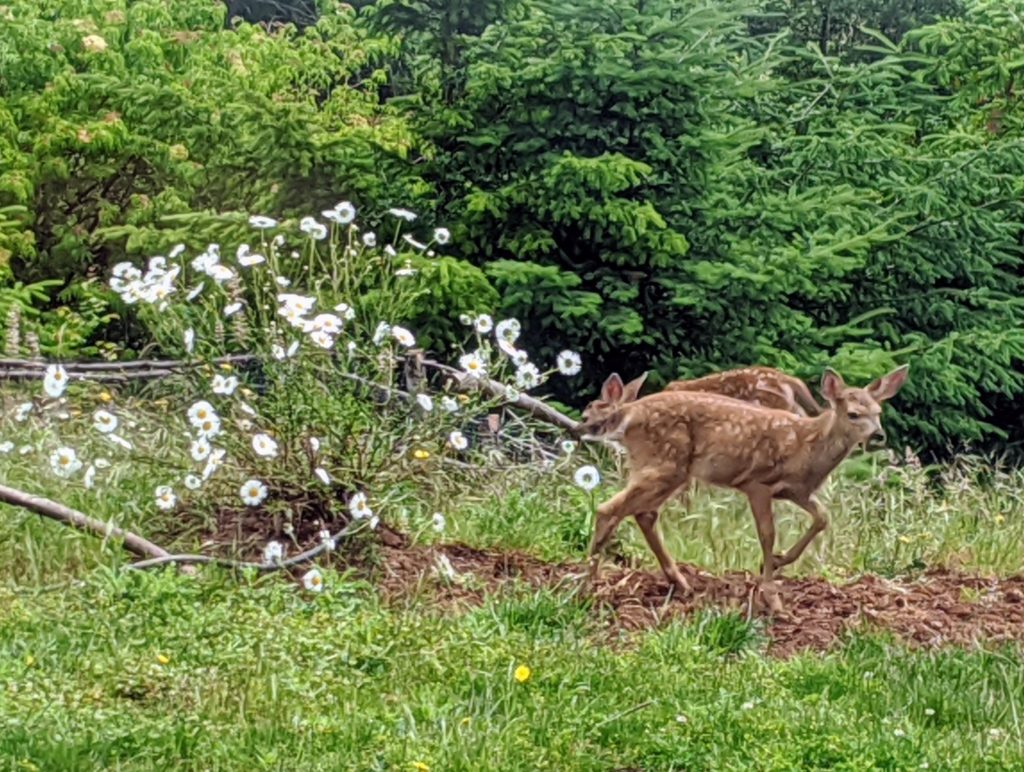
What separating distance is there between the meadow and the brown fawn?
1.27 ft

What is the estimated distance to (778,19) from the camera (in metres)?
18.6

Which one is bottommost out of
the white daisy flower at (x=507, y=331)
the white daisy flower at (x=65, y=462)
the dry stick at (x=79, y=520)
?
the white daisy flower at (x=65, y=462)

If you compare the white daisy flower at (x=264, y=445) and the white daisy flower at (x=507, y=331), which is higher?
the white daisy flower at (x=507, y=331)

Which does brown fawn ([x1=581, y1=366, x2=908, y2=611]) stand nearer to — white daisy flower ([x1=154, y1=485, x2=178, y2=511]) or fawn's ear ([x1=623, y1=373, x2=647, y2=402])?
fawn's ear ([x1=623, y1=373, x2=647, y2=402])

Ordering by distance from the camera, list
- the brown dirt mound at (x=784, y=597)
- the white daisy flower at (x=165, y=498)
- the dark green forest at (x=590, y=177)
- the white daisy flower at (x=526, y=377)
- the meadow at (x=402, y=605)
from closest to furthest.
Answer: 1. the meadow at (x=402, y=605)
2. the brown dirt mound at (x=784, y=597)
3. the white daisy flower at (x=165, y=498)
4. the white daisy flower at (x=526, y=377)
5. the dark green forest at (x=590, y=177)

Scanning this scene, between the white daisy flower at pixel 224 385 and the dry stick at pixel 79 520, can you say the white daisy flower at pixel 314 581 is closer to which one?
the dry stick at pixel 79 520

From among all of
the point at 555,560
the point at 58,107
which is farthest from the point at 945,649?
the point at 58,107

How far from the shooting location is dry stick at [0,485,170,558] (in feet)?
23.3

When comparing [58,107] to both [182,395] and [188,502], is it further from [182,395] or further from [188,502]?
[188,502]

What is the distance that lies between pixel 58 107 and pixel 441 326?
4749mm

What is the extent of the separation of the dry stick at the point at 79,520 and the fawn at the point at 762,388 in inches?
93.9

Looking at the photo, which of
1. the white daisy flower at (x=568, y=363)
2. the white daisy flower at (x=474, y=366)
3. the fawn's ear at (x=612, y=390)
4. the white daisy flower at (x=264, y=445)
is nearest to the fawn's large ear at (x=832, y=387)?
the fawn's ear at (x=612, y=390)

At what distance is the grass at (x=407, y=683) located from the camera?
5.10 metres

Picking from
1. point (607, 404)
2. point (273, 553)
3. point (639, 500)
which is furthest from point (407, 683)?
point (607, 404)
